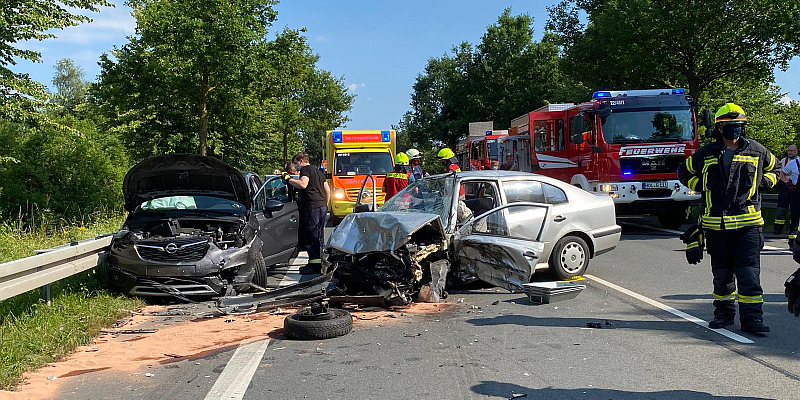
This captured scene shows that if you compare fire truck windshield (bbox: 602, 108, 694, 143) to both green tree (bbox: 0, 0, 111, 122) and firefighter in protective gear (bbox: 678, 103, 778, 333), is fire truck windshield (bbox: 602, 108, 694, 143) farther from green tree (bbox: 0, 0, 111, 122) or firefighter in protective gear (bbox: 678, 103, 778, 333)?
green tree (bbox: 0, 0, 111, 122)

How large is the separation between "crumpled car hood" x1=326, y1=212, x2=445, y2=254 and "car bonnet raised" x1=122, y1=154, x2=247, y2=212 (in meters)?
2.05

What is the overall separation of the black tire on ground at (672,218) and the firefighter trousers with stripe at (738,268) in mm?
9001

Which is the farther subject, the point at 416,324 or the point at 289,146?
the point at 289,146

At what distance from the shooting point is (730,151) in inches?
236

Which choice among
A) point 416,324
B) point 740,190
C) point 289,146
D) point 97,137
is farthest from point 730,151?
point 289,146

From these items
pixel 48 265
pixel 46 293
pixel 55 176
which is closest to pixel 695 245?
pixel 48 265

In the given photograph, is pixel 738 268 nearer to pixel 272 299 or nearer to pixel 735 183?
pixel 735 183

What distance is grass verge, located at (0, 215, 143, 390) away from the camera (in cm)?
534

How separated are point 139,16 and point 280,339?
1749cm

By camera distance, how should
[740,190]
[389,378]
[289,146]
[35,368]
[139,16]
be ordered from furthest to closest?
[289,146] < [139,16] < [740,190] < [35,368] < [389,378]

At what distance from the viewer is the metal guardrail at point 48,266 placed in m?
6.06

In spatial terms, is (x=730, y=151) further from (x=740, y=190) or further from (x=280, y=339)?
(x=280, y=339)

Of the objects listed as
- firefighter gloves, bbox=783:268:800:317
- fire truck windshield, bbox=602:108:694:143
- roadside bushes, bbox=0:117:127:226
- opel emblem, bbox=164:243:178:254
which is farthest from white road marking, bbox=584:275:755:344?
roadside bushes, bbox=0:117:127:226

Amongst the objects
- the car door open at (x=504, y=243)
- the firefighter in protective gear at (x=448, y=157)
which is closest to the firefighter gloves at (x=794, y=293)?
the car door open at (x=504, y=243)
